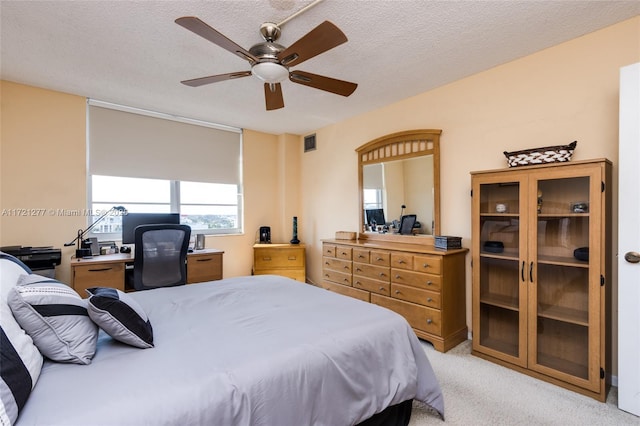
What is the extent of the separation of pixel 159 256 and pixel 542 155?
351 centimetres

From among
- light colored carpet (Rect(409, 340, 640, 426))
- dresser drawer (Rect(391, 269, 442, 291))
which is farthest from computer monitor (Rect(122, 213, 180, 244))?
light colored carpet (Rect(409, 340, 640, 426))

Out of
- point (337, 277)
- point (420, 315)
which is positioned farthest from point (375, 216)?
point (420, 315)

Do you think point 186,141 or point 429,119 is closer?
point 429,119

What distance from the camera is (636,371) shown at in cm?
192

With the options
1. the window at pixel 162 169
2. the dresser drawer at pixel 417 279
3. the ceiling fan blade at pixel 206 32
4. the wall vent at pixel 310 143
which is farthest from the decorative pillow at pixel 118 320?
the wall vent at pixel 310 143

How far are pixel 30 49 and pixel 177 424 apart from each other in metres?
Result: 3.23

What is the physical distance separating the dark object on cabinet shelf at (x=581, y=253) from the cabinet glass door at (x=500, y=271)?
1.07 feet

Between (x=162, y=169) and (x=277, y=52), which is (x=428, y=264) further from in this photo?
(x=162, y=169)

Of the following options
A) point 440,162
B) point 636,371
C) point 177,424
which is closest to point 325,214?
point 440,162

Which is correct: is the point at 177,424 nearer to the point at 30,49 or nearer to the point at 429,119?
the point at 30,49

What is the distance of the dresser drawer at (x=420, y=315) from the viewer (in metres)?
2.81

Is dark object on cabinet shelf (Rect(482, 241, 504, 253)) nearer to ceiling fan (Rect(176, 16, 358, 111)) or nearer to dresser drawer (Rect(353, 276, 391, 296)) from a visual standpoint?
dresser drawer (Rect(353, 276, 391, 296))

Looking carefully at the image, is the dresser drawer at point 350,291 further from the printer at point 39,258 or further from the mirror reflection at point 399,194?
the printer at point 39,258

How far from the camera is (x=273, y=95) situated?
2432 millimetres
